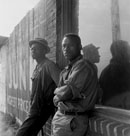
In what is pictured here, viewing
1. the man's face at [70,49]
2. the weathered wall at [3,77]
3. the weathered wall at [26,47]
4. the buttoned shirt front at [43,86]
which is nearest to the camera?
the man's face at [70,49]

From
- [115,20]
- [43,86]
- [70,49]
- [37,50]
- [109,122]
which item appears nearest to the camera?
[109,122]

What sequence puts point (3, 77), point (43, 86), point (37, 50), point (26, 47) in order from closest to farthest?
point (43, 86)
point (37, 50)
point (26, 47)
point (3, 77)

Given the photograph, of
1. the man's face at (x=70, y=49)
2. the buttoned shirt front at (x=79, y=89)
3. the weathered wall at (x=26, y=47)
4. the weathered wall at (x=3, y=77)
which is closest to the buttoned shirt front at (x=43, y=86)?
the weathered wall at (x=26, y=47)

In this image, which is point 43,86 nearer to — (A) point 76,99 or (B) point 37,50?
(B) point 37,50

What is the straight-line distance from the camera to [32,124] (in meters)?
3.34

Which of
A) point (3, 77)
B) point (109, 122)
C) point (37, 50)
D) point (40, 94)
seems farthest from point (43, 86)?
point (3, 77)

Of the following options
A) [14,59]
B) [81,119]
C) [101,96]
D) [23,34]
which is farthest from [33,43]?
[14,59]

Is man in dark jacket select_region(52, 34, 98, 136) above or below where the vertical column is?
below

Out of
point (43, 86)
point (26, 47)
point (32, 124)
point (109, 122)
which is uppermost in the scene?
point (26, 47)

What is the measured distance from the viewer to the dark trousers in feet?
10.9

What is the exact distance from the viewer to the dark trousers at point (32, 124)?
10.9 ft

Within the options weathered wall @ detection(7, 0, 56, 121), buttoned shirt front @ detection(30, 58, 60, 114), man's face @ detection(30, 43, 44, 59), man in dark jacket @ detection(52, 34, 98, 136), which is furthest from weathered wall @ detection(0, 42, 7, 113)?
man in dark jacket @ detection(52, 34, 98, 136)

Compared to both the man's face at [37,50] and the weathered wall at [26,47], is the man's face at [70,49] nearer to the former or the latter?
the man's face at [37,50]

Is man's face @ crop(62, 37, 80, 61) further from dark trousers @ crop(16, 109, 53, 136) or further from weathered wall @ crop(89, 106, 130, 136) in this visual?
dark trousers @ crop(16, 109, 53, 136)
